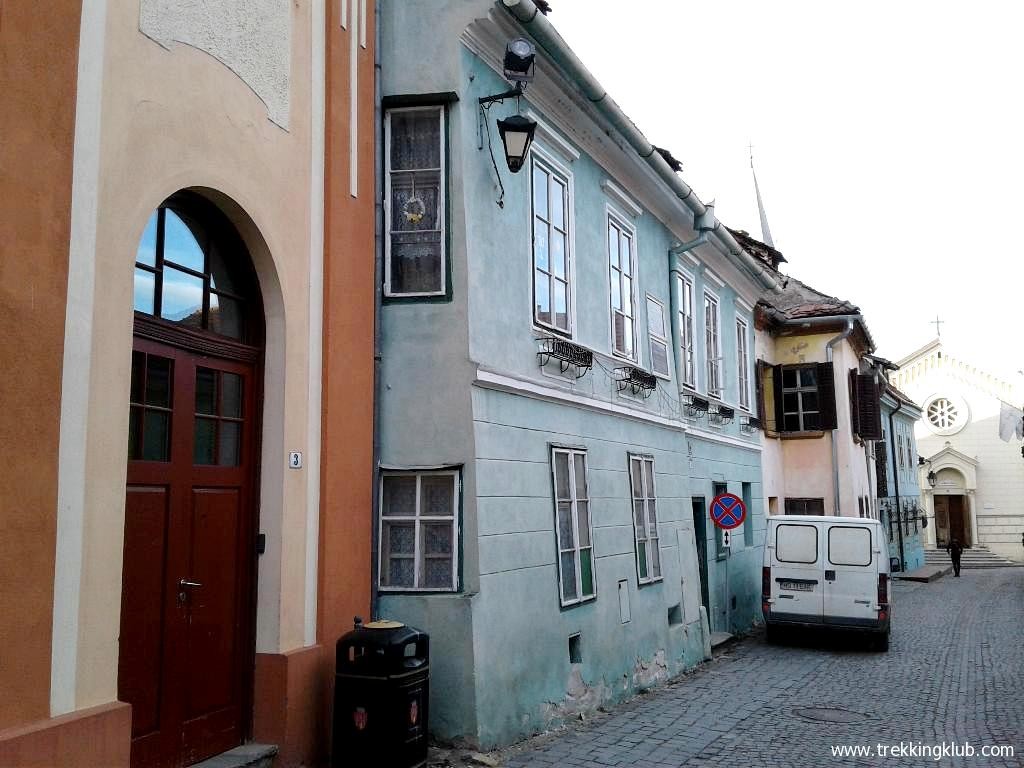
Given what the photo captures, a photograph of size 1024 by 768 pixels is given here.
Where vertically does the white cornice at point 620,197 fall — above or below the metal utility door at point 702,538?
above

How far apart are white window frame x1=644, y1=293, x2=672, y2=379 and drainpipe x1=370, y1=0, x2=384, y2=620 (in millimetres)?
5723

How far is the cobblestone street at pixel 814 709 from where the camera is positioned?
316 inches

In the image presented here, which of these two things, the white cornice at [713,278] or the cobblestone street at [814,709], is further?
the white cornice at [713,278]

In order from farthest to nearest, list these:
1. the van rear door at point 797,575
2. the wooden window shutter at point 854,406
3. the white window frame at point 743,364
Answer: the wooden window shutter at point 854,406
the white window frame at point 743,364
the van rear door at point 797,575

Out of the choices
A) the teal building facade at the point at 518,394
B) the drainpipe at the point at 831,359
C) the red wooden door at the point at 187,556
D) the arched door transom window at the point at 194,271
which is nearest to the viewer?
the red wooden door at the point at 187,556

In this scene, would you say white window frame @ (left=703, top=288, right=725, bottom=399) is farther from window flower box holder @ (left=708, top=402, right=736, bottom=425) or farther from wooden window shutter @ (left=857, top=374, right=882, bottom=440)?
wooden window shutter @ (left=857, top=374, right=882, bottom=440)

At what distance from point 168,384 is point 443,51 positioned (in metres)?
4.04

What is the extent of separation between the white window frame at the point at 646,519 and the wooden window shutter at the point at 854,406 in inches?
507

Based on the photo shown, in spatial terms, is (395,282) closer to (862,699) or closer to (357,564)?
(357,564)

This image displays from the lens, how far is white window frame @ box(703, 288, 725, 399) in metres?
16.5

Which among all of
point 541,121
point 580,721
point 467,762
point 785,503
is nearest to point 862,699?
point 580,721

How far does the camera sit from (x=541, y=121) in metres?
9.78

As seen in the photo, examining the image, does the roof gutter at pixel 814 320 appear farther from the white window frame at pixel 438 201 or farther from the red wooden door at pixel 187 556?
the red wooden door at pixel 187 556

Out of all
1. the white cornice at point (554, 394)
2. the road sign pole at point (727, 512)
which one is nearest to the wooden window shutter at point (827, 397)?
the road sign pole at point (727, 512)
